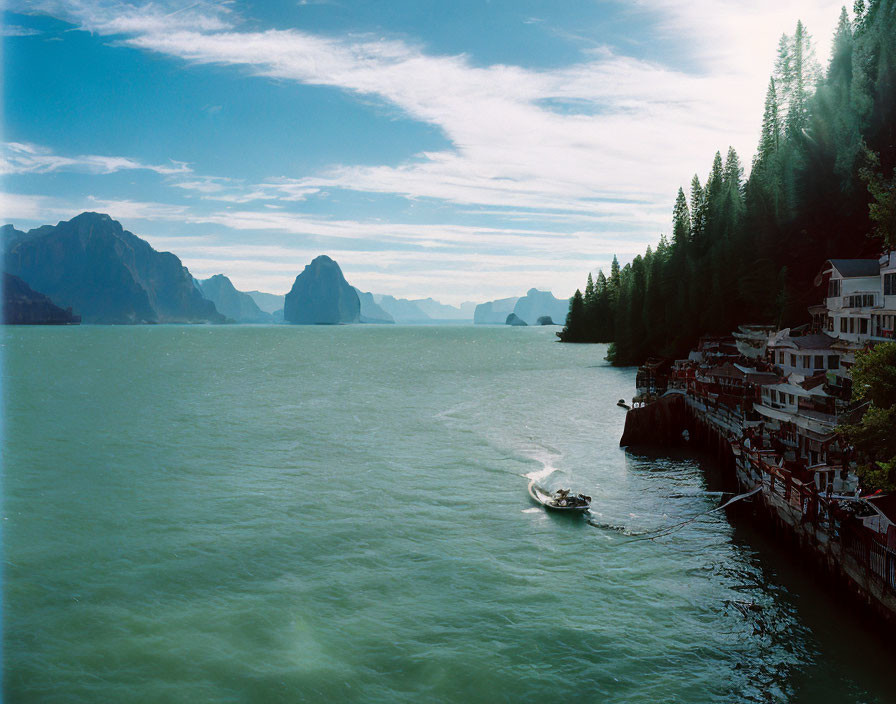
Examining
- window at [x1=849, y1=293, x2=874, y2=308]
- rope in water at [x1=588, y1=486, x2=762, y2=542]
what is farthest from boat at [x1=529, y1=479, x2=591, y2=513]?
window at [x1=849, y1=293, x2=874, y2=308]

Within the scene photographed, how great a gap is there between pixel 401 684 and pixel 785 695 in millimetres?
13660

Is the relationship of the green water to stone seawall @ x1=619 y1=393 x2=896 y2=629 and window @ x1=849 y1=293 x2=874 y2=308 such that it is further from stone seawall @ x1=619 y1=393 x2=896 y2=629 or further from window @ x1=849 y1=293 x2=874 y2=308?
window @ x1=849 y1=293 x2=874 y2=308

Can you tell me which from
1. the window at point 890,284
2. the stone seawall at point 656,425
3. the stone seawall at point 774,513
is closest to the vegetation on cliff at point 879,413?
the stone seawall at point 774,513

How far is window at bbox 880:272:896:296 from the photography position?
46062 mm

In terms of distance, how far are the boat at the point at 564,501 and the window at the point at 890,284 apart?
28.9 m

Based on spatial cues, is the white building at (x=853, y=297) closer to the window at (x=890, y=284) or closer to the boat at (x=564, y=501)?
the window at (x=890, y=284)

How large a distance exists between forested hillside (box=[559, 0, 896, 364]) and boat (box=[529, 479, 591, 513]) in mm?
24759

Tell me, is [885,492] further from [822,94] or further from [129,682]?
[822,94]

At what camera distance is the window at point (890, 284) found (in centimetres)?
4606

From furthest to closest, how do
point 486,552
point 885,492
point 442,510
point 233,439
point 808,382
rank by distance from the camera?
point 233,439
point 808,382
point 442,510
point 486,552
point 885,492

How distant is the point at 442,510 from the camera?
41.3m

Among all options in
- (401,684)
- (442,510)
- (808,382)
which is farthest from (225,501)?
(808,382)

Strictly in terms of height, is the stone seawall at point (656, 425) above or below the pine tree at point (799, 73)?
below

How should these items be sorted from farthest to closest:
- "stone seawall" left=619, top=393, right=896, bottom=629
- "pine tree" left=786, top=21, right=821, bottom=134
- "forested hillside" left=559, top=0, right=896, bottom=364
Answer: "pine tree" left=786, top=21, right=821, bottom=134, "forested hillside" left=559, top=0, right=896, bottom=364, "stone seawall" left=619, top=393, right=896, bottom=629
